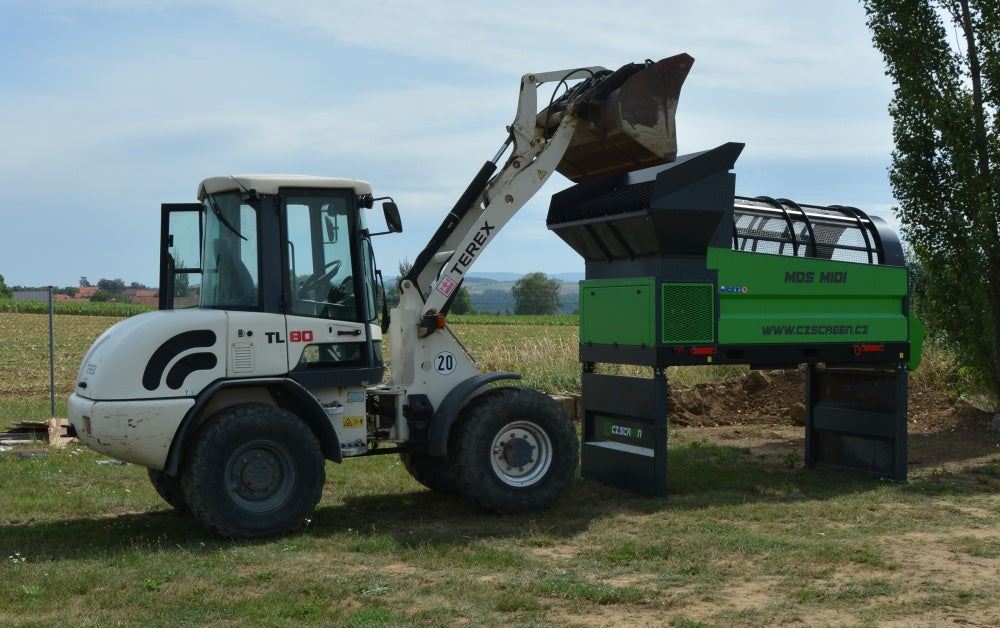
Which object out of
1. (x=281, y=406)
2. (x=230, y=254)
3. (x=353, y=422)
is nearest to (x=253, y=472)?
(x=281, y=406)

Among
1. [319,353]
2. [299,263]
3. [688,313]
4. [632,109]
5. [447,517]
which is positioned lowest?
[447,517]

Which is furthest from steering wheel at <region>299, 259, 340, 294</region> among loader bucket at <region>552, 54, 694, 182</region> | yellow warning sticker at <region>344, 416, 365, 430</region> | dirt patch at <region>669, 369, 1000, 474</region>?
dirt patch at <region>669, 369, 1000, 474</region>

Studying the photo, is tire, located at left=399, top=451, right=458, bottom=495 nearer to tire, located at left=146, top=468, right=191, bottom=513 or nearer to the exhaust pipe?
tire, located at left=146, top=468, right=191, bottom=513

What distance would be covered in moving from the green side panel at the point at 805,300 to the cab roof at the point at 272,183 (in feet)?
10.8

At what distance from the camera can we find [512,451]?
8.87 metres

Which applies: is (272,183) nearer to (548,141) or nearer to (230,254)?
(230,254)

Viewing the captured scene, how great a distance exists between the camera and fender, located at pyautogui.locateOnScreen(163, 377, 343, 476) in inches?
300

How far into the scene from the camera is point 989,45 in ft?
46.6

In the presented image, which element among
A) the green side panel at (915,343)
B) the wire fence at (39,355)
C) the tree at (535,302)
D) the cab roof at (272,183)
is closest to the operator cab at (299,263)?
the cab roof at (272,183)

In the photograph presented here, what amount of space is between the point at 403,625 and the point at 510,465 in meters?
3.22

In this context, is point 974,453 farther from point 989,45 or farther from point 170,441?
point 170,441

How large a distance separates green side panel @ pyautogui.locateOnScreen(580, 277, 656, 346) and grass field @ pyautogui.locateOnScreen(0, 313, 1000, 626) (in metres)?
1.48

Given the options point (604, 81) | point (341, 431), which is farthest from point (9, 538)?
point (604, 81)

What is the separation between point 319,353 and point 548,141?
291cm
